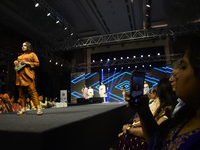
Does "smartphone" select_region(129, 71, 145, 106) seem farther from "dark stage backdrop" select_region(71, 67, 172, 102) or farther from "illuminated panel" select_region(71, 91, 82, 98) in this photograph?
"illuminated panel" select_region(71, 91, 82, 98)

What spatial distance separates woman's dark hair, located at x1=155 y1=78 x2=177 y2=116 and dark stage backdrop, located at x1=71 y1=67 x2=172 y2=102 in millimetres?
10125

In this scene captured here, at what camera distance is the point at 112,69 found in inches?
487

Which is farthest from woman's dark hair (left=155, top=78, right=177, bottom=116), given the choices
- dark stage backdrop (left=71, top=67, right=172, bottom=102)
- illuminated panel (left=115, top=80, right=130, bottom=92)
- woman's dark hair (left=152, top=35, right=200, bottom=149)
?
illuminated panel (left=115, top=80, right=130, bottom=92)

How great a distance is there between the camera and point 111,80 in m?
12.4

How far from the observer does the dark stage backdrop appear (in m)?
11.4

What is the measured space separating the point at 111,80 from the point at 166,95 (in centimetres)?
1089

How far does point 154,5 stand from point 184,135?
8.15 meters

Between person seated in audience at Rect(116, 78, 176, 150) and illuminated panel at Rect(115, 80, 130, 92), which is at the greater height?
illuminated panel at Rect(115, 80, 130, 92)

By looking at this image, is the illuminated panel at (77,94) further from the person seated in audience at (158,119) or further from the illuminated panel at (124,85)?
the person seated in audience at (158,119)

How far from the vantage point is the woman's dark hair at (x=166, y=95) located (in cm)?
144

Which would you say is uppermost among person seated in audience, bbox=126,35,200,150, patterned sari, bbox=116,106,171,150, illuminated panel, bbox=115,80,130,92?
illuminated panel, bbox=115,80,130,92

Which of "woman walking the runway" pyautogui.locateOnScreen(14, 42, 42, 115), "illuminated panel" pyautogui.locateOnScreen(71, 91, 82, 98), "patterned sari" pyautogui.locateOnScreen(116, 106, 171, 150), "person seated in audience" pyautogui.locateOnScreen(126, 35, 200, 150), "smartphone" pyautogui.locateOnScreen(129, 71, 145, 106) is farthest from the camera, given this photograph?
"illuminated panel" pyautogui.locateOnScreen(71, 91, 82, 98)

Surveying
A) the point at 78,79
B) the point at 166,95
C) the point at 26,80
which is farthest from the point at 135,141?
the point at 78,79

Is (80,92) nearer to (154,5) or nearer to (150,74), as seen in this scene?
(150,74)
